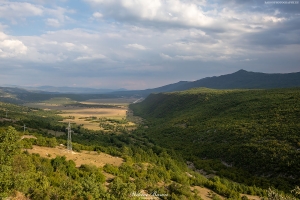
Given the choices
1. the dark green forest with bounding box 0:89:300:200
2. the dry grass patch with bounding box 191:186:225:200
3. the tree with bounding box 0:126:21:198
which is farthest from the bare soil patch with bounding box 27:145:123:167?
the dry grass patch with bounding box 191:186:225:200

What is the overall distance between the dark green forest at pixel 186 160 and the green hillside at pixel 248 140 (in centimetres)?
14

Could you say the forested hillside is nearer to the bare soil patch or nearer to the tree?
the tree

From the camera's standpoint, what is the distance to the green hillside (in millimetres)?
36156

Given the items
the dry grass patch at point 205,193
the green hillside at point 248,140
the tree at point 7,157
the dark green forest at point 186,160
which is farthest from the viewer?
the green hillside at point 248,140

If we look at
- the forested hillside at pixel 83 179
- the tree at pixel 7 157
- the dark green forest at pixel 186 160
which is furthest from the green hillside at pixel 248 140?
the tree at pixel 7 157

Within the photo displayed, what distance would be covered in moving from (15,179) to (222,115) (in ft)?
228

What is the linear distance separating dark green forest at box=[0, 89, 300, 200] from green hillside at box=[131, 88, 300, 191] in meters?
0.14

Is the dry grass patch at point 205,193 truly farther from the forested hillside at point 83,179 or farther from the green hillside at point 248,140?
the green hillside at point 248,140

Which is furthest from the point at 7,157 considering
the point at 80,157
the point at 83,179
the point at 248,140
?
the point at 248,140

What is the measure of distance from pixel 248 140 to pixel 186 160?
13610 mm

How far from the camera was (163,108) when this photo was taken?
A: 135 metres

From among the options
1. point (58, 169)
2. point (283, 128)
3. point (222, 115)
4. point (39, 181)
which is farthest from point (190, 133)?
point (39, 181)

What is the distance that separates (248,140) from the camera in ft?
158

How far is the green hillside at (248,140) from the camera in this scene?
36.2 m
